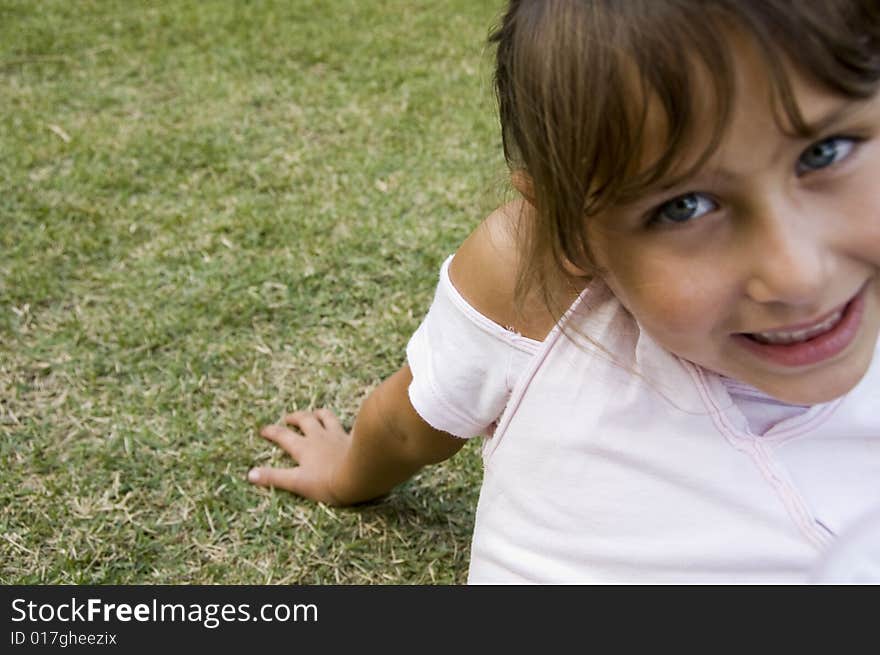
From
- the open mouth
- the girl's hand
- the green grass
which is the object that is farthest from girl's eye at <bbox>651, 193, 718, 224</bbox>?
the girl's hand

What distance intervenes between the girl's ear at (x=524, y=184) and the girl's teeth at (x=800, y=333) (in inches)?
10.5

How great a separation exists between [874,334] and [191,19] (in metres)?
2.73

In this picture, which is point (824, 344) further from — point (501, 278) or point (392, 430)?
point (392, 430)

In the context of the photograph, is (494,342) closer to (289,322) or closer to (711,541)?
(711,541)

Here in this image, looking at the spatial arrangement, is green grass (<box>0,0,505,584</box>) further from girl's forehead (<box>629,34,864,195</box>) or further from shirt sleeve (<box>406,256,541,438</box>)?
girl's forehead (<box>629,34,864,195</box>)

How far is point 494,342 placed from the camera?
48.0 inches

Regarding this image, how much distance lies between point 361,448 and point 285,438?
239 mm

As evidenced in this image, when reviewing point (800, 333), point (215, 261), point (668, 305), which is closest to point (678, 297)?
point (668, 305)

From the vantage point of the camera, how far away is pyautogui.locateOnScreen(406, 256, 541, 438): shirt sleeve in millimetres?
1216

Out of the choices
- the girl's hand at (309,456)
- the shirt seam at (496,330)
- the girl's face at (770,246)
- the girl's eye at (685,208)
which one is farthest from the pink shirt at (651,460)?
the girl's hand at (309,456)

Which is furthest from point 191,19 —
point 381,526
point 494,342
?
point 494,342

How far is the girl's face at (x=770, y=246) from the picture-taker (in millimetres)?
819

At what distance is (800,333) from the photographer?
37.2 inches

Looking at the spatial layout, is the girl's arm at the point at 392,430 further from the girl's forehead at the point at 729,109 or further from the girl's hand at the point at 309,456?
the girl's forehead at the point at 729,109
